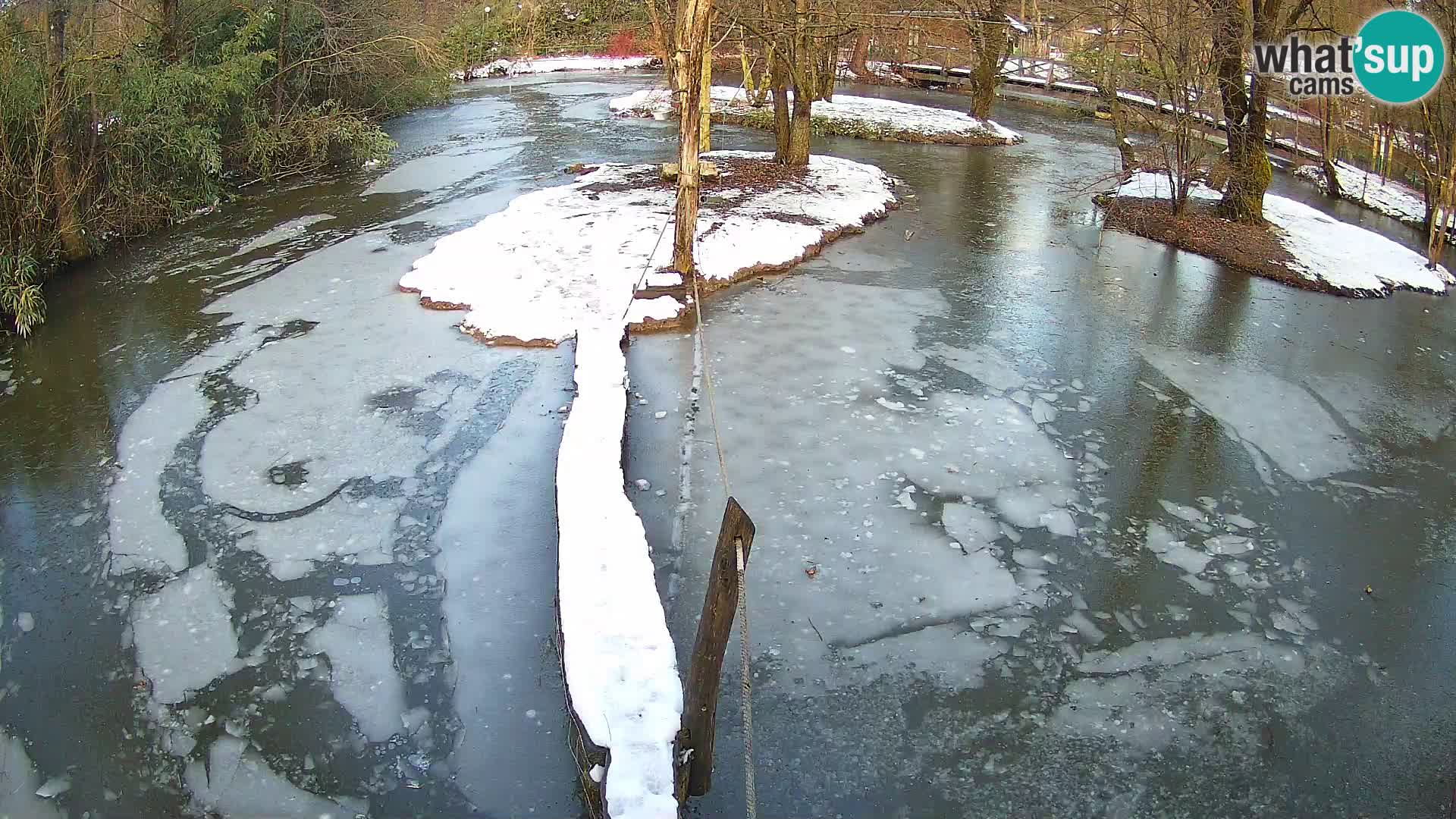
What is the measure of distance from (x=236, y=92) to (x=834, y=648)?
1454 cm

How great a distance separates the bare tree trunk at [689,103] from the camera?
10297 mm

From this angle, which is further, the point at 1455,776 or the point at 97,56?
the point at 97,56

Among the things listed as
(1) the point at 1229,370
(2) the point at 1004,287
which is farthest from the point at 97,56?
(1) the point at 1229,370

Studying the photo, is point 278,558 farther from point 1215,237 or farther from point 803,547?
point 1215,237

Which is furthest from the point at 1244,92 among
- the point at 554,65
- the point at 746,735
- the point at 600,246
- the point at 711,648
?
the point at 554,65

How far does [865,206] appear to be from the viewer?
47.9ft

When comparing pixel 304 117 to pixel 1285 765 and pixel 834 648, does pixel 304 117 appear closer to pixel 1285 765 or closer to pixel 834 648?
pixel 834 648

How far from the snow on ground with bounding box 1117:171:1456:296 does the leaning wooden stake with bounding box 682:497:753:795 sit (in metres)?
10.9

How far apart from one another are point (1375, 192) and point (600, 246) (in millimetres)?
13836

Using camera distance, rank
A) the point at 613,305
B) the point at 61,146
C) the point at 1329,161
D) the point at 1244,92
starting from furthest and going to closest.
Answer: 1. the point at 1329,161
2. the point at 1244,92
3. the point at 61,146
4. the point at 613,305

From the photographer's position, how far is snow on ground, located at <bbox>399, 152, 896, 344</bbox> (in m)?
10.1

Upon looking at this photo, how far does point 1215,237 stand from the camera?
1361cm

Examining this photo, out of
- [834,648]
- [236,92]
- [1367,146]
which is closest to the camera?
[834,648]

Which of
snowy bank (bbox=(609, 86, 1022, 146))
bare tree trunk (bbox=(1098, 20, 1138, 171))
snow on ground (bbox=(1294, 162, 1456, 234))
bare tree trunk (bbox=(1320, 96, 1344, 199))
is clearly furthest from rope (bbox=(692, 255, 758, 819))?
snow on ground (bbox=(1294, 162, 1456, 234))
